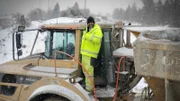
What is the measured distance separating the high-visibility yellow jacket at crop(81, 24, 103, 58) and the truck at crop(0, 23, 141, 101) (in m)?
0.11

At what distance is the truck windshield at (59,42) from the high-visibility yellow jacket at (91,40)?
23cm

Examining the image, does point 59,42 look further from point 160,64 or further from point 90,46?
point 160,64

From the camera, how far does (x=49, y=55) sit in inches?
199

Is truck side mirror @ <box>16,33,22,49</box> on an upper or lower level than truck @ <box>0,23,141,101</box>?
upper

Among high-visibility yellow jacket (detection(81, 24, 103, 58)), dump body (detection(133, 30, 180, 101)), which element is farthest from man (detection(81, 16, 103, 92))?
dump body (detection(133, 30, 180, 101))

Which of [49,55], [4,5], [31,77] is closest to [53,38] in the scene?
[49,55]

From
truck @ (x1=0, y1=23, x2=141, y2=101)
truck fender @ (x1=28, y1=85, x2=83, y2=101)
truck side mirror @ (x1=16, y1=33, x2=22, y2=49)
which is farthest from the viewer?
truck side mirror @ (x1=16, y1=33, x2=22, y2=49)

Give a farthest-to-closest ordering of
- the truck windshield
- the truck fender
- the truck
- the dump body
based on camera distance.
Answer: the truck windshield, the truck, the truck fender, the dump body

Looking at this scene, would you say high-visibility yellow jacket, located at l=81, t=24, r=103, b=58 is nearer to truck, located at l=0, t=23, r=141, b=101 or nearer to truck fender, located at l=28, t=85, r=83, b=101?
truck, located at l=0, t=23, r=141, b=101

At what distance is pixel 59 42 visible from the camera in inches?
194

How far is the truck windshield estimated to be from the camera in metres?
4.83

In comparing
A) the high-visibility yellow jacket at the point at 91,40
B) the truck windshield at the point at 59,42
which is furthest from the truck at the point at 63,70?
the high-visibility yellow jacket at the point at 91,40

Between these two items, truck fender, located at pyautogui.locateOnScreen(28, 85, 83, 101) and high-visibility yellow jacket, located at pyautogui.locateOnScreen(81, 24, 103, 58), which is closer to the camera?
truck fender, located at pyautogui.locateOnScreen(28, 85, 83, 101)

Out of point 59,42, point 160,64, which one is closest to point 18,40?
point 59,42
